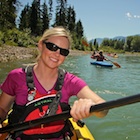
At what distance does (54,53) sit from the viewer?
7.86 ft

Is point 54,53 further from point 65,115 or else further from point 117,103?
point 117,103

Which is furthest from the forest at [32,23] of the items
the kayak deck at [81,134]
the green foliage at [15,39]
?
Answer: the kayak deck at [81,134]

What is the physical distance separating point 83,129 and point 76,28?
59.3m

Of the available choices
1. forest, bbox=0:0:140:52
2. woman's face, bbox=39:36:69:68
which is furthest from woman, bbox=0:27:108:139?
forest, bbox=0:0:140:52

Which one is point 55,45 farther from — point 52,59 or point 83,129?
point 83,129

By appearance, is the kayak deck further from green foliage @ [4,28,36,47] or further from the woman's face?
green foliage @ [4,28,36,47]

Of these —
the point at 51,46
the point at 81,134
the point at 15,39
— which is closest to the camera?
the point at 51,46

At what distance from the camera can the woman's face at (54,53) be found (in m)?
2.39

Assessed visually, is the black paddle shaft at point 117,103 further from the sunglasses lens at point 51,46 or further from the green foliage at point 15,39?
the green foliage at point 15,39

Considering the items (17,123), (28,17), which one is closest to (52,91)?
(17,123)

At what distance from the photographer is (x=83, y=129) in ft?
11.1

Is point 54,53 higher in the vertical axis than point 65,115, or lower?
higher

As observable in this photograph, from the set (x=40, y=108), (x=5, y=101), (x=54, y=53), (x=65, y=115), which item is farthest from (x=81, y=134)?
(x=65, y=115)

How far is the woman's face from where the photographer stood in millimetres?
2392
